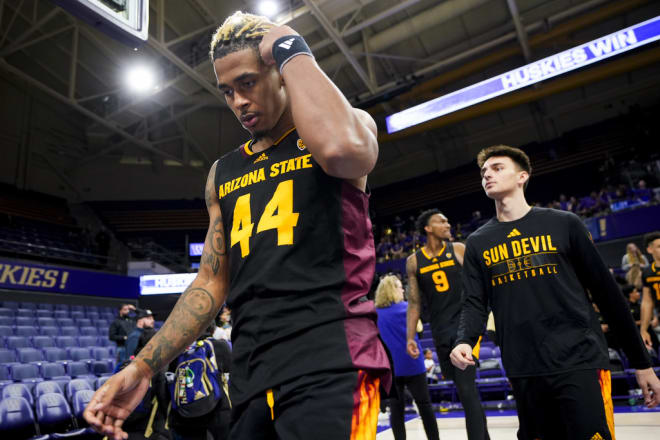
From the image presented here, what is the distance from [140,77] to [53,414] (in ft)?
36.5

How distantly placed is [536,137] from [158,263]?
52.1ft

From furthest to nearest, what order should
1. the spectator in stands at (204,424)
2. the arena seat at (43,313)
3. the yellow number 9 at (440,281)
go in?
the arena seat at (43,313) → the spectator in stands at (204,424) → the yellow number 9 at (440,281)

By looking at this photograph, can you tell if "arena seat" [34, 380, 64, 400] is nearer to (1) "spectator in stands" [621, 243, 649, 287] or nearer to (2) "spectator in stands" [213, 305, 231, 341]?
(2) "spectator in stands" [213, 305, 231, 341]

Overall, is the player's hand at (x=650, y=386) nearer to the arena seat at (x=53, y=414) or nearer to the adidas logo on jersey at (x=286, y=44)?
the adidas logo on jersey at (x=286, y=44)

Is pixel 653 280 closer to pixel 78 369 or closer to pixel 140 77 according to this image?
pixel 78 369

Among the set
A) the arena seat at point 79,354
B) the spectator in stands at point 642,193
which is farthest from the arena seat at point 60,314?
the spectator in stands at point 642,193

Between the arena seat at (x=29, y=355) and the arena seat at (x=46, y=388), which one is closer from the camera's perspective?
the arena seat at (x=46, y=388)

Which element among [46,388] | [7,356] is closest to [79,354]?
[7,356]

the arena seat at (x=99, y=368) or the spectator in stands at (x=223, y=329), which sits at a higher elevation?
the spectator in stands at (x=223, y=329)

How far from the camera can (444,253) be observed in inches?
166

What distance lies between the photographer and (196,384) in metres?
4.23

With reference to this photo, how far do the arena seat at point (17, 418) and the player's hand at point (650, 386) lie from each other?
623 cm

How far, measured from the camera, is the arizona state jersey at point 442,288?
3.95m

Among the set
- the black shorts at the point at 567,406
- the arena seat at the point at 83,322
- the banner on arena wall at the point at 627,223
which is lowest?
the black shorts at the point at 567,406
